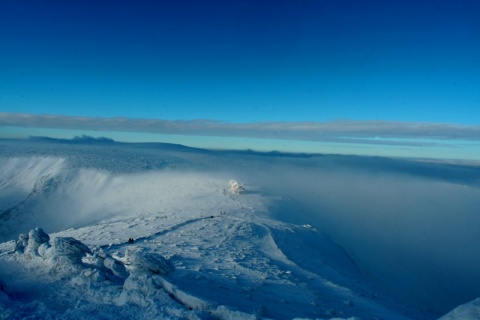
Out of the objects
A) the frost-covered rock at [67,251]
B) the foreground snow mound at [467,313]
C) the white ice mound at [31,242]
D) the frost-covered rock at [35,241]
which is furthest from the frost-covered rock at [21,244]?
the foreground snow mound at [467,313]

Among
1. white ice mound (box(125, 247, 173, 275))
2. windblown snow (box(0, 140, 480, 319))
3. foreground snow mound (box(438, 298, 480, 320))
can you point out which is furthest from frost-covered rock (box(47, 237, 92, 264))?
foreground snow mound (box(438, 298, 480, 320))

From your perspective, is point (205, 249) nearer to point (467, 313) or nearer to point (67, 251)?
point (67, 251)

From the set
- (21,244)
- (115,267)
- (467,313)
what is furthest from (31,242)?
(467,313)

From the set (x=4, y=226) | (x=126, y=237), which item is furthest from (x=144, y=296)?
(x=4, y=226)

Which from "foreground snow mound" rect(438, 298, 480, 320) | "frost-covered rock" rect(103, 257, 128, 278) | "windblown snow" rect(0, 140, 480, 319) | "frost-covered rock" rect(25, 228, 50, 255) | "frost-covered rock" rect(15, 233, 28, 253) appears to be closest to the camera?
"foreground snow mound" rect(438, 298, 480, 320)

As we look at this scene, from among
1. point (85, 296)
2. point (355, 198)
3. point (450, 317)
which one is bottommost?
point (355, 198)

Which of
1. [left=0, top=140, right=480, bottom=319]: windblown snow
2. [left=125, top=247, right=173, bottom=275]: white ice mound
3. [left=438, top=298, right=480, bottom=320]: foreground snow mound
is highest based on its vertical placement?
[left=438, top=298, right=480, bottom=320]: foreground snow mound

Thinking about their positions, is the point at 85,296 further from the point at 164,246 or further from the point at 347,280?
the point at 347,280

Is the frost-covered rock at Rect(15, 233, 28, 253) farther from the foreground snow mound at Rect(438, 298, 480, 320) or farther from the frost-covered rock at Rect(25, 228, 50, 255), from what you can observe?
the foreground snow mound at Rect(438, 298, 480, 320)

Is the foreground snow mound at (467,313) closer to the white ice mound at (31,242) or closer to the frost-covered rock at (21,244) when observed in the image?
the white ice mound at (31,242)
